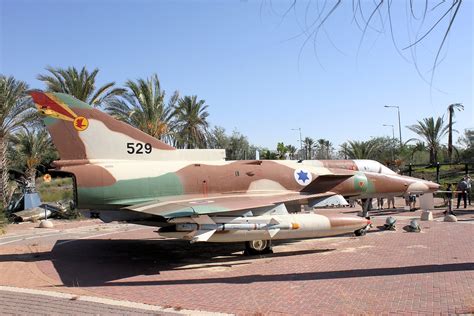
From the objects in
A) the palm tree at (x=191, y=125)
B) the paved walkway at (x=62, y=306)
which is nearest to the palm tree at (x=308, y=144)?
the palm tree at (x=191, y=125)

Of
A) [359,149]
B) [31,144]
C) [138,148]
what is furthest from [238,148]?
[138,148]

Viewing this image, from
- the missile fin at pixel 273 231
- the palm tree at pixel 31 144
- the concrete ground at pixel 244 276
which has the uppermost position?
the palm tree at pixel 31 144

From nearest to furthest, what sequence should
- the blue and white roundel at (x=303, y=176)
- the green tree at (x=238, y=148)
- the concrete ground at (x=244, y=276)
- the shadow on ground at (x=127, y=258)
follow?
the concrete ground at (x=244, y=276), the shadow on ground at (x=127, y=258), the blue and white roundel at (x=303, y=176), the green tree at (x=238, y=148)

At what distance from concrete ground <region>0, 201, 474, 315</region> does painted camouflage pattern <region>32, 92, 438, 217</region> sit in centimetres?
158

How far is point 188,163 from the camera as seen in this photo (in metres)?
12.0

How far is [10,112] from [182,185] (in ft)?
57.6

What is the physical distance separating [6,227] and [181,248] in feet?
35.8

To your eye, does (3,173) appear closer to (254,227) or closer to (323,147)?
(254,227)

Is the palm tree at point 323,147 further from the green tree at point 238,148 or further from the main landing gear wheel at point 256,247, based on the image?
the main landing gear wheel at point 256,247

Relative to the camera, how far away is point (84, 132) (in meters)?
11.6

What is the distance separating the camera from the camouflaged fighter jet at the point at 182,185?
10.4 meters

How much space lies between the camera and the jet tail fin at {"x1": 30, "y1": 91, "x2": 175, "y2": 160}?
11461 millimetres

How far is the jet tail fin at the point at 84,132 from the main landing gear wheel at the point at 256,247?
3.83m

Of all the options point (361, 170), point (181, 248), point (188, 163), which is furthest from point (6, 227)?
point (361, 170)
